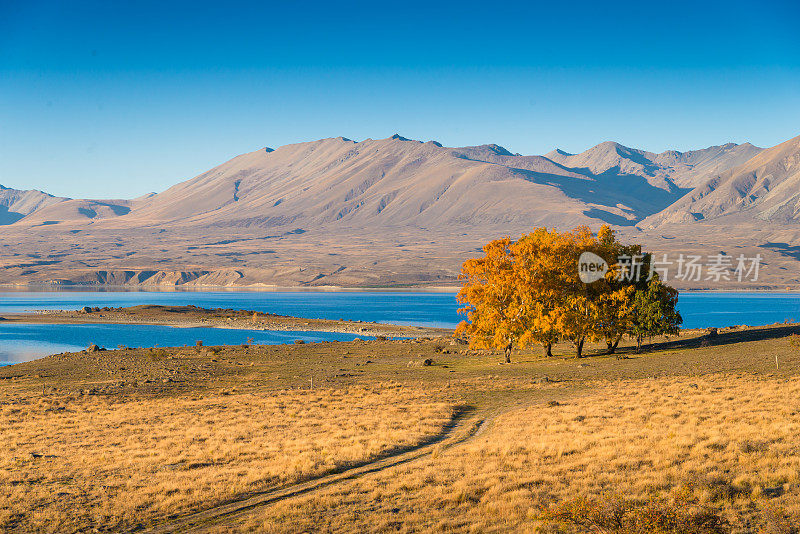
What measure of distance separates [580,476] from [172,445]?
15.8 metres

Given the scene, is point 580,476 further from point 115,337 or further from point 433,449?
point 115,337

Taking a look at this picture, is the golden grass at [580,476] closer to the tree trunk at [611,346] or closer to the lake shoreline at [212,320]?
the tree trunk at [611,346]

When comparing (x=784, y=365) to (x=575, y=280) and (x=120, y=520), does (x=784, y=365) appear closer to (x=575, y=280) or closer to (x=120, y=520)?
(x=575, y=280)

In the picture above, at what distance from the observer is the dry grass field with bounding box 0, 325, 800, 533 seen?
1591cm

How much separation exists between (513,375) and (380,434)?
21.5m

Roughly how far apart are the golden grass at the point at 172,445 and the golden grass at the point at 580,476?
3216 mm

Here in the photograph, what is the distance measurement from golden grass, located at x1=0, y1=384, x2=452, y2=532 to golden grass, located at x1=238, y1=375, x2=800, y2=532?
10.6 feet

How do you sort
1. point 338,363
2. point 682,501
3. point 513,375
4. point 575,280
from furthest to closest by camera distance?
1. point 338,363
2. point 575,280
3. point 513,375
4. point 682,501

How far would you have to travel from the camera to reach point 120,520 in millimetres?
16641

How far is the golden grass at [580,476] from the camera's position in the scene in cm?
1558

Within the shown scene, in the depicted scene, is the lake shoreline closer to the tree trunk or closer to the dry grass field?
the tree trunk

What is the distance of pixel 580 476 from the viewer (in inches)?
732

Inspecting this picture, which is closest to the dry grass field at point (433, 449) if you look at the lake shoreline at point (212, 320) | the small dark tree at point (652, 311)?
the small dark tree at point (652, 311)

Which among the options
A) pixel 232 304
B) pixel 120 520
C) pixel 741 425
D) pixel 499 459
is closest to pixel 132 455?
pixel 120 520
